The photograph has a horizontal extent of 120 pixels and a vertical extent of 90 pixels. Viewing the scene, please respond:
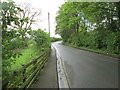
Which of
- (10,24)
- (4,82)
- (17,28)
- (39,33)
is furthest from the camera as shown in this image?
(39,33)

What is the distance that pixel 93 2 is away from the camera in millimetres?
9617

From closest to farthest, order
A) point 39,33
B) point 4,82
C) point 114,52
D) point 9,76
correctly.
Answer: point 4,82
point 9,76
point 39,33
point 114,52

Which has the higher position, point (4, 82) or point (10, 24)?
point (10, 24)

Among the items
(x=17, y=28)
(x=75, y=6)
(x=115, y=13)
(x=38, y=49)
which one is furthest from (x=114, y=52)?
(x=17, y=28)

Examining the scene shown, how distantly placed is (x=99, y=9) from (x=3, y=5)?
10.8m

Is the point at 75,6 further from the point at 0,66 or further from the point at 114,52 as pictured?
the point at 0,66

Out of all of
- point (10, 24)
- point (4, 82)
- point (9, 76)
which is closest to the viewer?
point (4, 82)

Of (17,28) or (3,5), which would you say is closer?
(3,5)

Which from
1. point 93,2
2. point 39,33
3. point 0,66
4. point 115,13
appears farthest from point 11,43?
point 115,13

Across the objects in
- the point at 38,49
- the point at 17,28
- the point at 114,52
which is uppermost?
the point at 17,28

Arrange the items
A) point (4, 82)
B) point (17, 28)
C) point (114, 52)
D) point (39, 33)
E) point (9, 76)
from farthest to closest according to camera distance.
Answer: point (114, 52)
point (39, 33)
point (17, 28)
point (9, 76)
point (4, 82)

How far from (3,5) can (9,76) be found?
1.73m

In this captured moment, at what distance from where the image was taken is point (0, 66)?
219 centimetres

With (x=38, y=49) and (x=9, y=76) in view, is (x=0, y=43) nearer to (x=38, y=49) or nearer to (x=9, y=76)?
(x=9, y=76)
